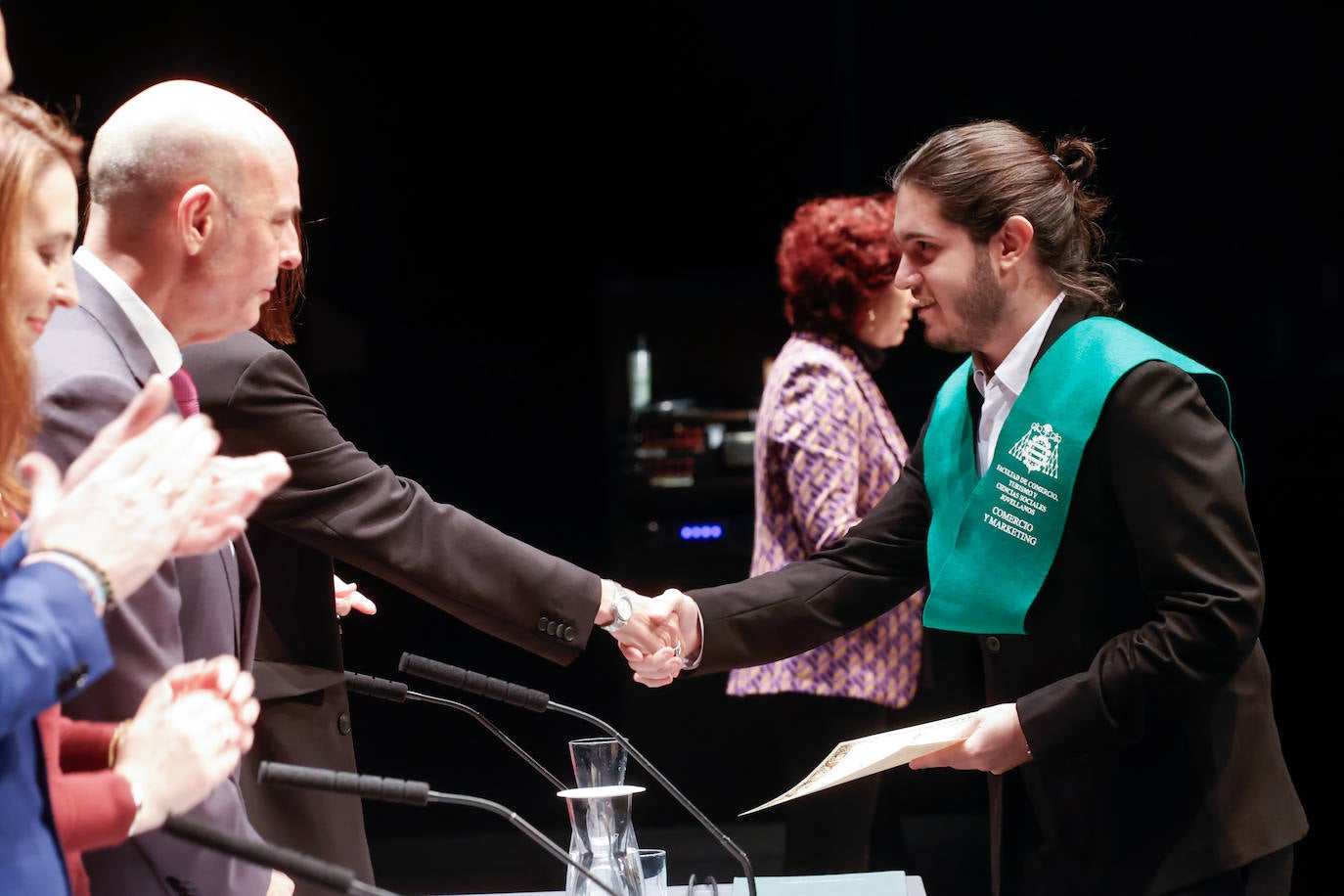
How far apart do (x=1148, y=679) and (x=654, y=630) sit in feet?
2.49

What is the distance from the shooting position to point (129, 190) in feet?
4.22

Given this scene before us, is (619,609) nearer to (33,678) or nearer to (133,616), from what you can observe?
(133,616)

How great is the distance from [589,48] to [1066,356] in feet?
8.40

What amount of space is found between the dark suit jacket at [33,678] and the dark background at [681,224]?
300 centimetres

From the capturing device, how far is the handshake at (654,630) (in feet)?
6.51

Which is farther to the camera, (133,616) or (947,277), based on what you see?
(947,277)

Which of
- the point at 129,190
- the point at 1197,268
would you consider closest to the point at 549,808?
the point at 1197,268

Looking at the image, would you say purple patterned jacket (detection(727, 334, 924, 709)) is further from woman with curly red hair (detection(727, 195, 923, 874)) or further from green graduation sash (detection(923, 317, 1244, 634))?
green graduation sash (detection(923, 317, 1244, 634))

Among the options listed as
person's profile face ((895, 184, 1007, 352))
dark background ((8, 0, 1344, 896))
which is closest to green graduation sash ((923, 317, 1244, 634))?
person's profile face ((895, 184, 1007, 352))

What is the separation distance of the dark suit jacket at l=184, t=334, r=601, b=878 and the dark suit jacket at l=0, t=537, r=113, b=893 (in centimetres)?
64

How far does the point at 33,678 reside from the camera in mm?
790

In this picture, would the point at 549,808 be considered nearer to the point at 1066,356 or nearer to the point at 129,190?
the point at 1066,356

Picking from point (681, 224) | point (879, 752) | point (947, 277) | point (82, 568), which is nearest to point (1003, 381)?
point (947, 277)

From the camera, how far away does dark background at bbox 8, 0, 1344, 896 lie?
3801mm
